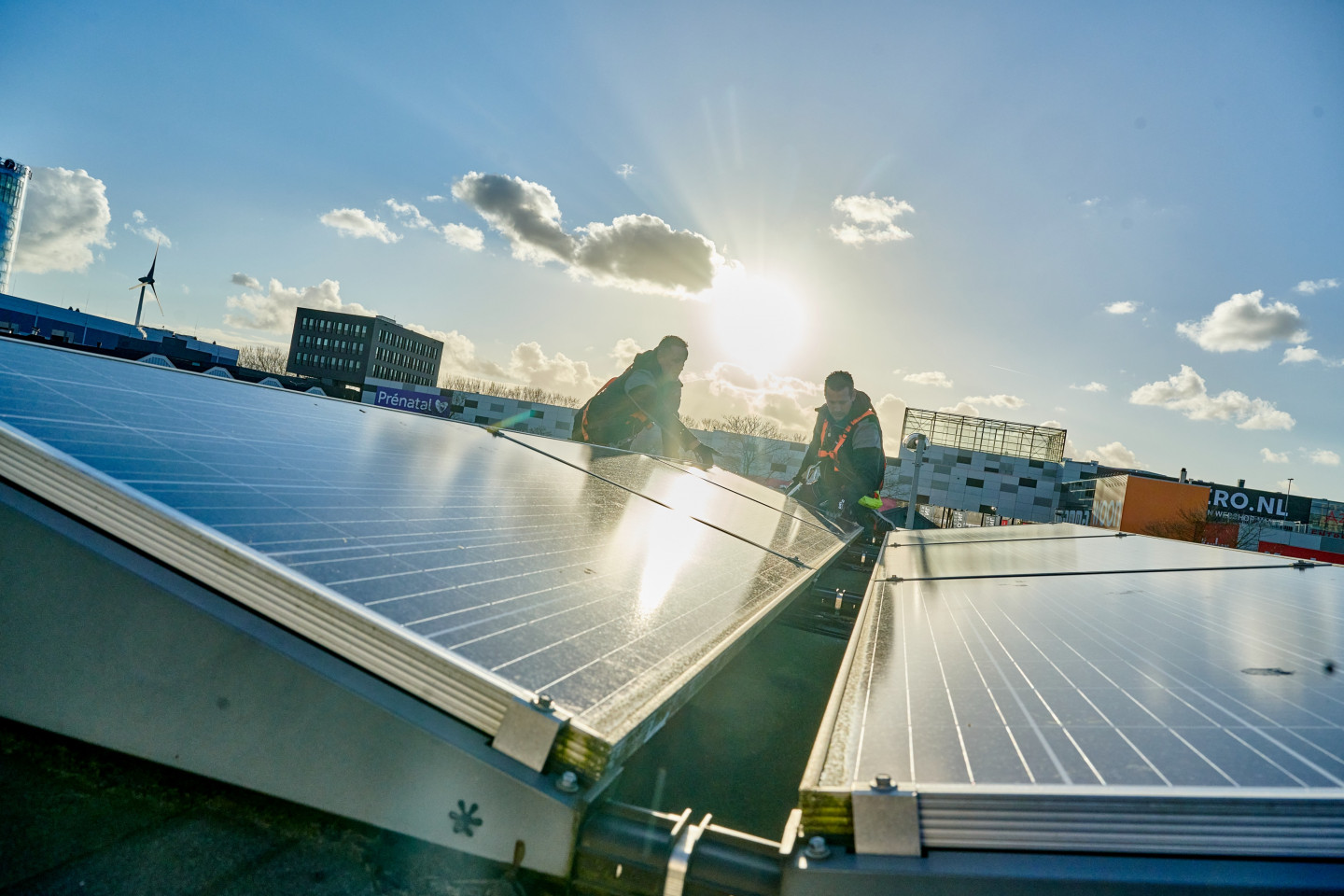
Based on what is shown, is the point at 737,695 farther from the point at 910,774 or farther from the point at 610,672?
the point at 910,774

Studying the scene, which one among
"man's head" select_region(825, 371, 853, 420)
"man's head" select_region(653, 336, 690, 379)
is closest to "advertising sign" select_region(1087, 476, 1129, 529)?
"man's head" select_region(825, 371, 853, 420)

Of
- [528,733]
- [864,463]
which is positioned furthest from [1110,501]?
[528,733]

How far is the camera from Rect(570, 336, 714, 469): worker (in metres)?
9.29

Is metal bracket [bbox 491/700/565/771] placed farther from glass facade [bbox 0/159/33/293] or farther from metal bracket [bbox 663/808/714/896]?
glass facade [bbox 0/159/33/293]

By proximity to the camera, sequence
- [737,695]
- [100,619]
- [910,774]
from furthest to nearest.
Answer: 1. [737,695]
2. [100,619]
3. [910,774]

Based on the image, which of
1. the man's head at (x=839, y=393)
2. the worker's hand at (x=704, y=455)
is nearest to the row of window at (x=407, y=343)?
the worker's hand at (x=704, y=455)

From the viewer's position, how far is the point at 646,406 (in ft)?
31.5

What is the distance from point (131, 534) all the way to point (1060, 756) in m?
2.10

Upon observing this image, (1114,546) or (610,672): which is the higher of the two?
(1114,546)

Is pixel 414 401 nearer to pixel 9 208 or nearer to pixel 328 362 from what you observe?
pixel 328 362

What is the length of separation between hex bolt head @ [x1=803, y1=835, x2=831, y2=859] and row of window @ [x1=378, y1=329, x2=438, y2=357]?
430 ft

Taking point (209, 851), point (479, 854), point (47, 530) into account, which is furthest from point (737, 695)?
point (47, 530)

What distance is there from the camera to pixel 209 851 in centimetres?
139

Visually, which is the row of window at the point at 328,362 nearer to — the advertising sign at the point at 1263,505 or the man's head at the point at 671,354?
the advertising sign at the point at 1263,505
